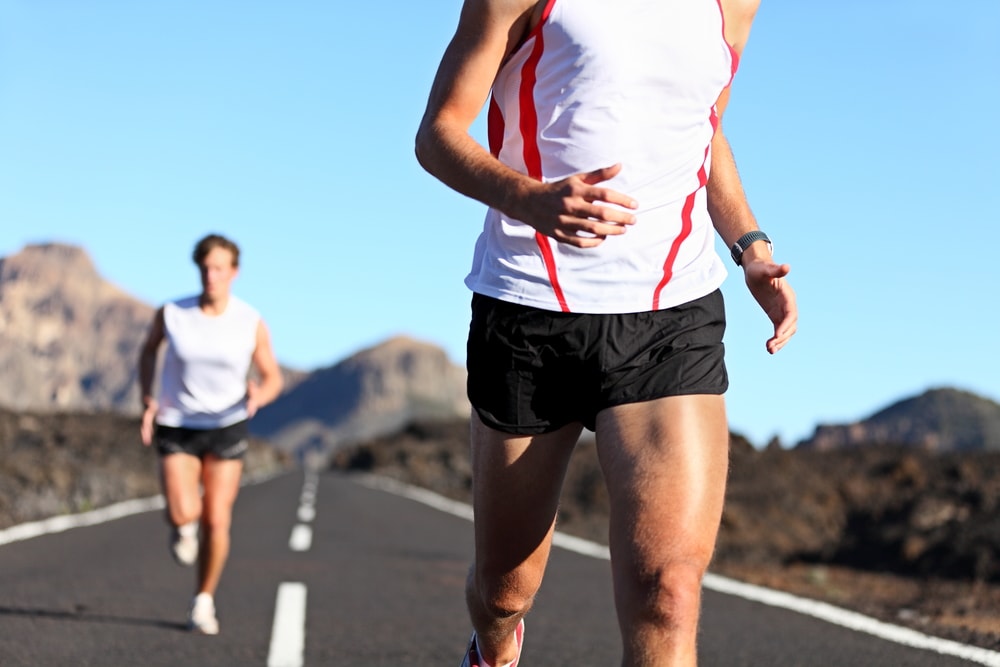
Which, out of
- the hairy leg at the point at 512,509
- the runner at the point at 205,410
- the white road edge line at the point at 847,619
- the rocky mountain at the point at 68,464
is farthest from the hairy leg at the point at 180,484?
the rocky mountain at the point at 68,464

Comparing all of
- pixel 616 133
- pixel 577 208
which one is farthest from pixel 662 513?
pixel 616 133

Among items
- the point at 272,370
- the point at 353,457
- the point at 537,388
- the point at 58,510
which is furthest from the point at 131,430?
the point at 353,457

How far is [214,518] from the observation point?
278 inches

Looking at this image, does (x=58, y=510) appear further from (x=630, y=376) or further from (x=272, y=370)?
(x=630, y=376)

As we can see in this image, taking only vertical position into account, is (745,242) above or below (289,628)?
above

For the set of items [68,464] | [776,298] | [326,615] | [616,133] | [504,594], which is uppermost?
[616,133]

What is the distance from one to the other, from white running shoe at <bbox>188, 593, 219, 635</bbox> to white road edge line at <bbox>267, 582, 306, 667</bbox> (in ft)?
1.02

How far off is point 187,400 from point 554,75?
4.31 m

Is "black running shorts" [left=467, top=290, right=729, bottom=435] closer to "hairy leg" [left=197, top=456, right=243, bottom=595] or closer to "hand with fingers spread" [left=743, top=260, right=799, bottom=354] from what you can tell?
"hand with fingers spread" [left=743, top=260, right=799, bottom=354]

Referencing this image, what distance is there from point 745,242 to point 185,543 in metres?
4.53

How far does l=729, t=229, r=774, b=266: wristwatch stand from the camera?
140 inches

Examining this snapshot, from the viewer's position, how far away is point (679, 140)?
129 inches

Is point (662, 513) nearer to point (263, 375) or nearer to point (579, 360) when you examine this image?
point (579, 360)

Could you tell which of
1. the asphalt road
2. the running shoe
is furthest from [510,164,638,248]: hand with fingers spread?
the asphalt road
